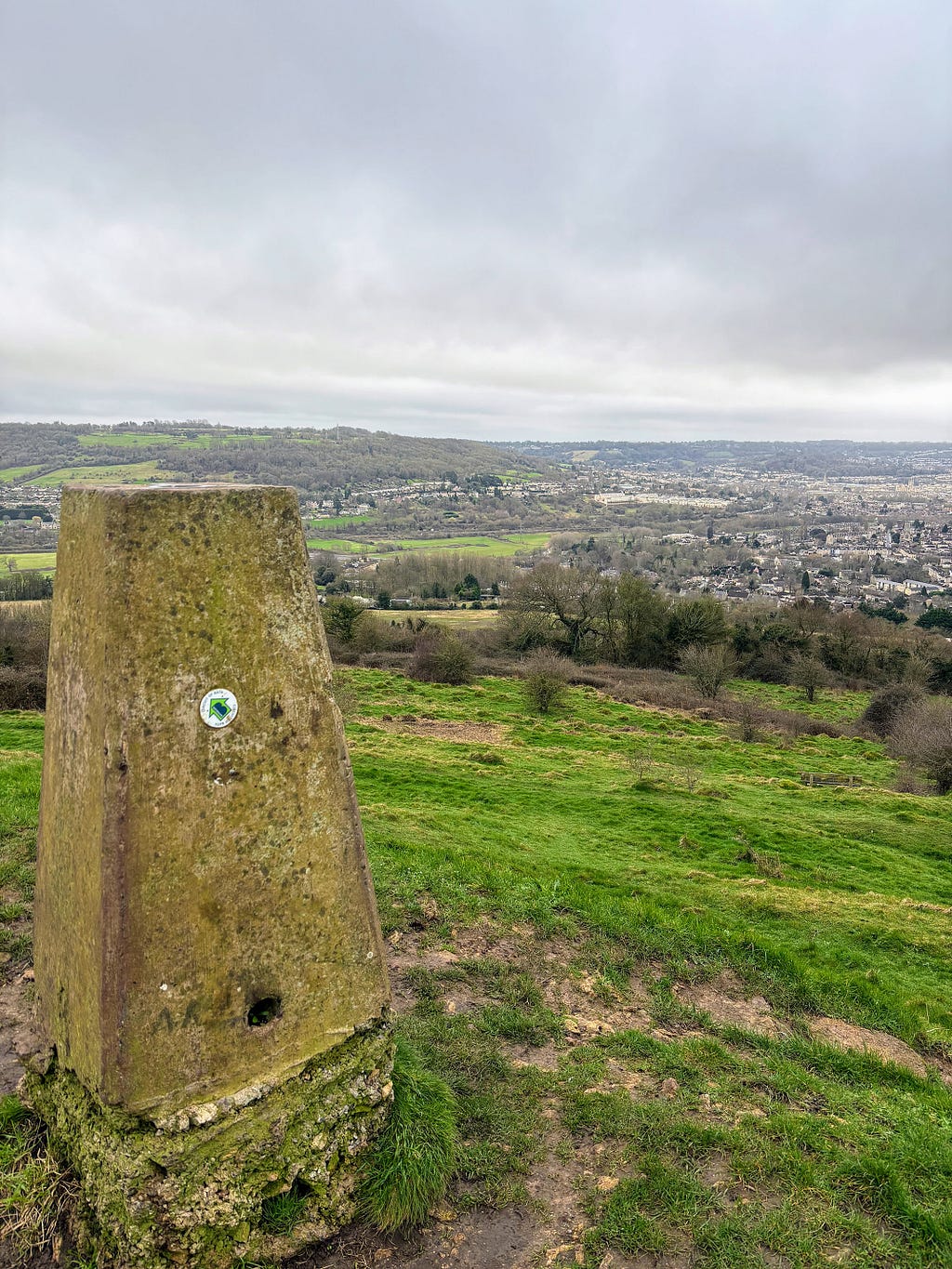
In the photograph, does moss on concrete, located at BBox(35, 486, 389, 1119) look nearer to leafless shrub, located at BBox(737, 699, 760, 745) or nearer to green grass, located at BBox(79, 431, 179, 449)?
leafless shrub, located at BBox(737, 699, 760, 745)

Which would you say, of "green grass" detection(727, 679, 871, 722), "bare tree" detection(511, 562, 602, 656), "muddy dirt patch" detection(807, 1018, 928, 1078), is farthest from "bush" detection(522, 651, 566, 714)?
"muddy dirt patch" detection(807, 1018, 928, 1078)

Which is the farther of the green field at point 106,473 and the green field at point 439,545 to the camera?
the green field at point 106,473

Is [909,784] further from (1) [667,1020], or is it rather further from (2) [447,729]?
(1) [667,1020]

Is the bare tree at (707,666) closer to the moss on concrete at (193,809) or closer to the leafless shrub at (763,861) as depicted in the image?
the leafless shrub at (763,861)

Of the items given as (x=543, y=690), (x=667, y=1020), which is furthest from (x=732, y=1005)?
(x=543, y=690)

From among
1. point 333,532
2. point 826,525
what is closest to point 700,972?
point 333,532

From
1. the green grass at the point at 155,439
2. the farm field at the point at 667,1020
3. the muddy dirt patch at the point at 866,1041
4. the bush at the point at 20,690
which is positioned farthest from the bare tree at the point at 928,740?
the green grass at the point at 155,439
